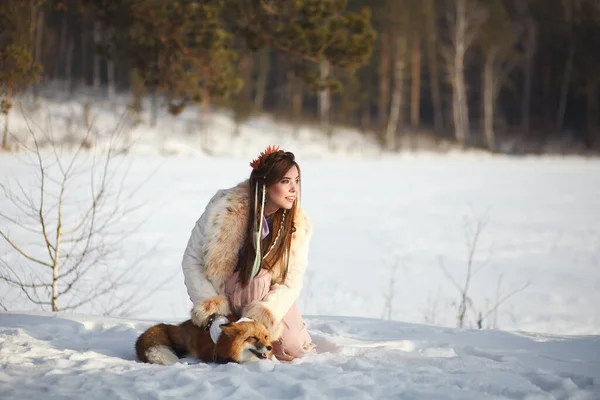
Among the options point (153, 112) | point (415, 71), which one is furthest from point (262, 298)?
point (415, 71)

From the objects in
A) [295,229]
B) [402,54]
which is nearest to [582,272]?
[295,229]

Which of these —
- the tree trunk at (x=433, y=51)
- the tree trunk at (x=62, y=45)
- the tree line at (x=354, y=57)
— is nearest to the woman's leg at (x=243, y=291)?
the tree line at (x=354, y=57)

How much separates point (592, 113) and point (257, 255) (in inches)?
1154

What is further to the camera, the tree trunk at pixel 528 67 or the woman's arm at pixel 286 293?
the tree trunk at pixel 528 67

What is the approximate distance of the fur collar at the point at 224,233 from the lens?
3447 mm

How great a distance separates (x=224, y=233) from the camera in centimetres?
347

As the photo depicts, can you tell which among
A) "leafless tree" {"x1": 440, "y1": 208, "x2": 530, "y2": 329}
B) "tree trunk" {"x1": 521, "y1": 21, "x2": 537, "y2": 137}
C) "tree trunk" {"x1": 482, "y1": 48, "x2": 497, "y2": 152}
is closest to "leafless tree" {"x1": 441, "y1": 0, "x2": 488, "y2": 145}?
"tree trunk" {"x1": 482, "y1": 48, "x2": 497, "y2": 152}

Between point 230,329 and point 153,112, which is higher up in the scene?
point 153,112

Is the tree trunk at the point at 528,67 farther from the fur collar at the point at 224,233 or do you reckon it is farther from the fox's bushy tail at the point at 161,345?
the fox's bushy tail at the point at 161,345

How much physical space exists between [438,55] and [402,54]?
7318 millimetres

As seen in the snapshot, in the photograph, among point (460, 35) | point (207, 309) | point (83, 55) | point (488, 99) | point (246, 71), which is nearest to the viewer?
point (207, 309)

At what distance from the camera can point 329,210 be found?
1244 centimetres

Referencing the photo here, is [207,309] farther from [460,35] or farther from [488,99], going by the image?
[488,99]

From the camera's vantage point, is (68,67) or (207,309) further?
(68,67)
